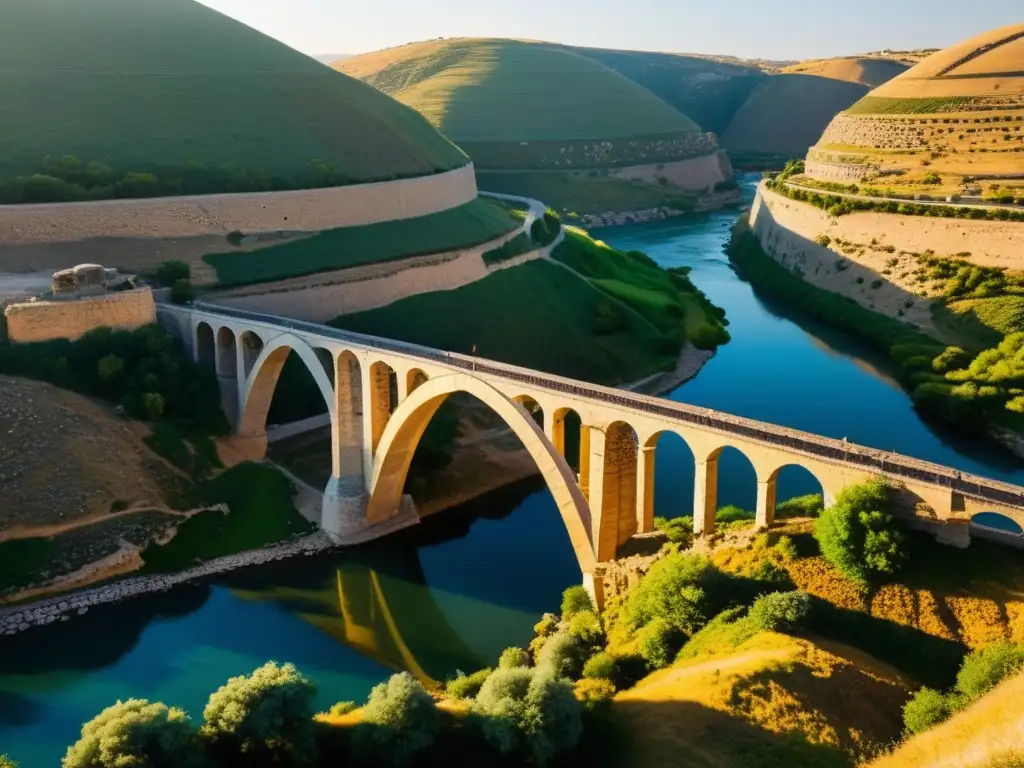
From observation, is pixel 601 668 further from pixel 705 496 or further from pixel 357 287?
pixel 357 287

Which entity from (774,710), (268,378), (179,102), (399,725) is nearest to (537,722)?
(399,725)

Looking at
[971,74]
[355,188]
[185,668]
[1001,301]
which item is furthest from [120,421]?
[971,74]

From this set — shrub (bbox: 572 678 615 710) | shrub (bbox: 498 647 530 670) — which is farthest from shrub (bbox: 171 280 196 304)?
shrub (bbox: 572 678 615 710)

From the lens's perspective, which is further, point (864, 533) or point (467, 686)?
point (467, 686)

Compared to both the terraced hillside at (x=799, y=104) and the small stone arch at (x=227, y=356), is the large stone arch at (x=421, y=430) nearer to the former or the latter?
the small stone arch at (x=227, y=356)

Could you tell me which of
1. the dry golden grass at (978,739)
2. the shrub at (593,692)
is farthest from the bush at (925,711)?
the shrub at (593,692)

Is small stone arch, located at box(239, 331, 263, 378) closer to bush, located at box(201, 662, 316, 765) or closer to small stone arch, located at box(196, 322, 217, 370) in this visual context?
small stone arch, located at box(196, 322, 217, 370)

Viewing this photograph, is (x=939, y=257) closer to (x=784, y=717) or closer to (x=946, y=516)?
(x=946, y=516)
